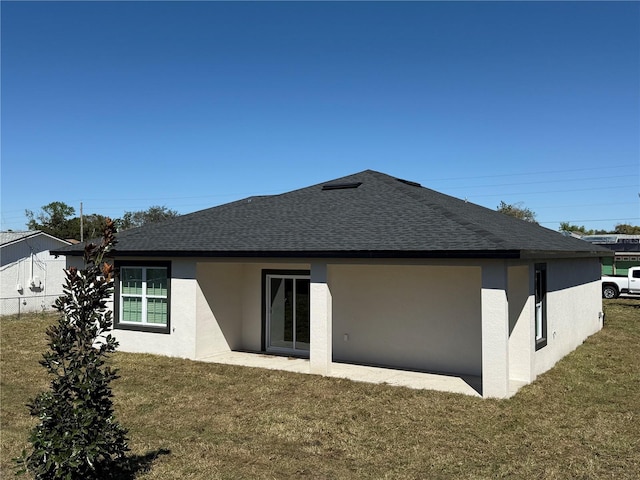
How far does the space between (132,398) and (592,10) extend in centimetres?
1442

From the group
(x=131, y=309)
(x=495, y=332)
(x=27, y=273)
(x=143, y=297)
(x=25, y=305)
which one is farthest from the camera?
(x=27, y=273)

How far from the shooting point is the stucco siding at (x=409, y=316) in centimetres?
1198

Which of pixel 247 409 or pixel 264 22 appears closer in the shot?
pixel 247 409

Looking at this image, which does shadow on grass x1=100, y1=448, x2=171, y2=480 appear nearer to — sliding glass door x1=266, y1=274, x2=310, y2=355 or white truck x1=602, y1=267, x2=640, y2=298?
sliding glass door x1=266, y1=274, x2=310, y2=355

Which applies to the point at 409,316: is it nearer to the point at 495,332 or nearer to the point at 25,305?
the point at 495,332

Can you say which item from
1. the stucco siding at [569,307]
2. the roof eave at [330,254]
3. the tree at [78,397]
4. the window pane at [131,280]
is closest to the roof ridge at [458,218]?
the roof eave at [330,254]

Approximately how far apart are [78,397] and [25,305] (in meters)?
24.9

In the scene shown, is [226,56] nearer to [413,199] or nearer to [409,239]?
[413,199]

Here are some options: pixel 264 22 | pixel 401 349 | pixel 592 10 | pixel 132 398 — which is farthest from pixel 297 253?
pixel 592 10

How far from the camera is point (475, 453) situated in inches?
269

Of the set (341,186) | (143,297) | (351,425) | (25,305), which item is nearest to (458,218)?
(341,186)

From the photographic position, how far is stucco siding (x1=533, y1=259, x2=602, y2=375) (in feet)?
39.9

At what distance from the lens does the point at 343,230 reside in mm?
12367

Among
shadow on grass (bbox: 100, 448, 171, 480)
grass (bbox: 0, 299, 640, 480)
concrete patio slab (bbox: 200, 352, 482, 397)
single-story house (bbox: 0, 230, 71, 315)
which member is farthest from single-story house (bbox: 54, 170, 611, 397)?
single-story house (bbox: 0, 230, 71, 315)
